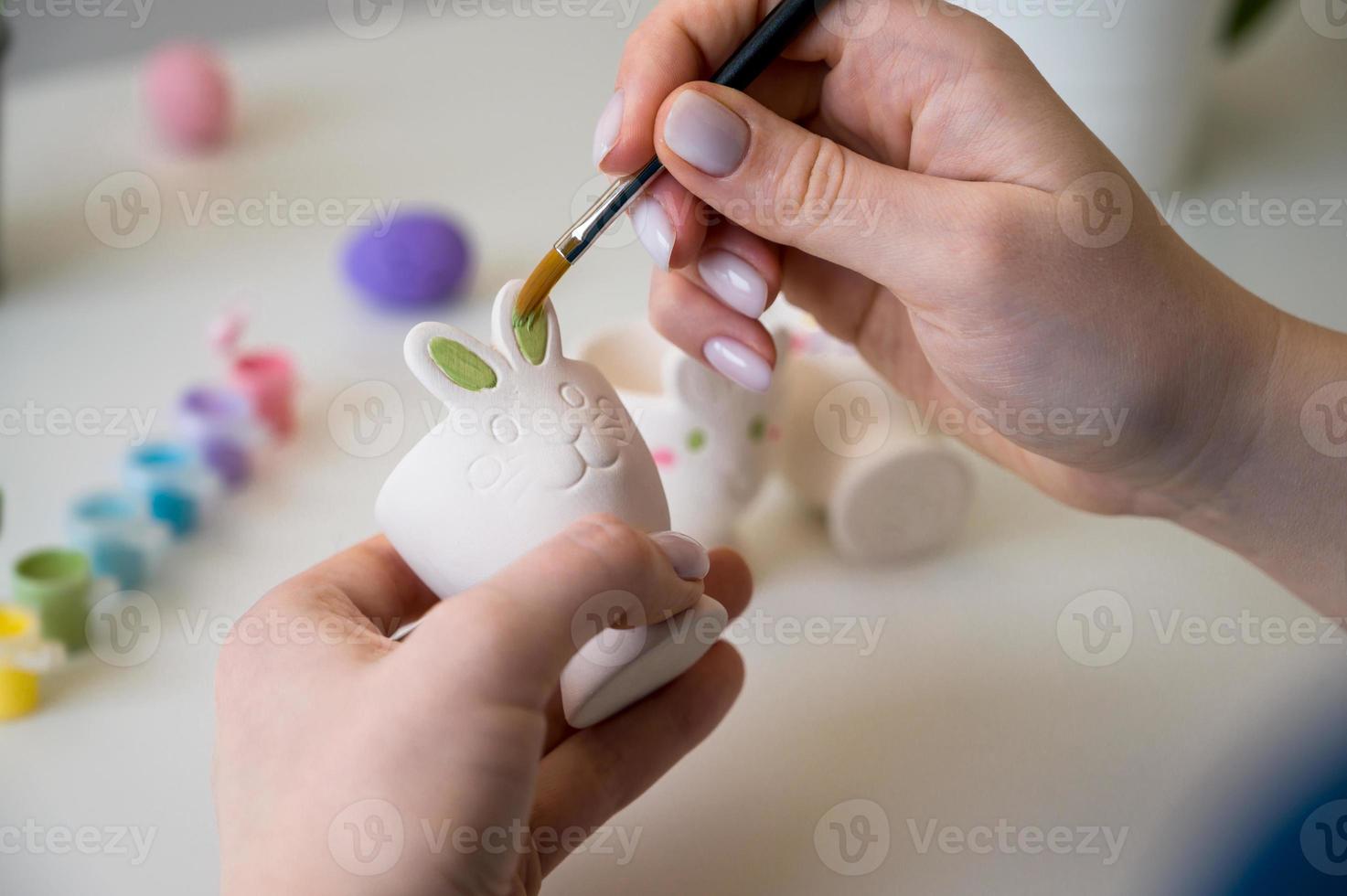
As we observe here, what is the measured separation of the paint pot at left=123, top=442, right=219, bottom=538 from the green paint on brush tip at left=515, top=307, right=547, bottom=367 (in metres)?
0.45

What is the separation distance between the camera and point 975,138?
2.89 ft

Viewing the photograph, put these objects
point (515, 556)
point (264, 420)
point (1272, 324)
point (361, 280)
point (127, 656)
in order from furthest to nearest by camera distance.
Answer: point (361, 280)
point (264, 420)
point (127, 656)
point (1272, 324)
point (515, 556)

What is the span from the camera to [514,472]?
818mm

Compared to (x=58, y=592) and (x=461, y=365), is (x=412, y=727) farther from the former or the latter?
(x=58, y=592)

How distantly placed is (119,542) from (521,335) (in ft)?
1.51

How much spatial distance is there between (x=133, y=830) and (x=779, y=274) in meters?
0.62

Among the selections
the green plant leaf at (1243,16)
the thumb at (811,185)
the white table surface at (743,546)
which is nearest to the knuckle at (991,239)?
the thumb at (811,185)

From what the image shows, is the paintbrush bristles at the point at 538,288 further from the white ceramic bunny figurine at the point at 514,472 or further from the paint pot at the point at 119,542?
→ the paint pot at the point at 119,542

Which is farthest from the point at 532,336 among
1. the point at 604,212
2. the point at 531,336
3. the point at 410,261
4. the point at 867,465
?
the point at 410,261

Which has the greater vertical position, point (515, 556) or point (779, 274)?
point (779, 274)

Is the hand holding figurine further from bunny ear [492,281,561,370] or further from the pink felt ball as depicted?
the pink felt ball

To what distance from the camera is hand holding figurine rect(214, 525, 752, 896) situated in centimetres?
68

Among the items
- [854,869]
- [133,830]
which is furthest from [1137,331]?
[133,830]

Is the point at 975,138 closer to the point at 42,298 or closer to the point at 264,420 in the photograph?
the point at 264,420
